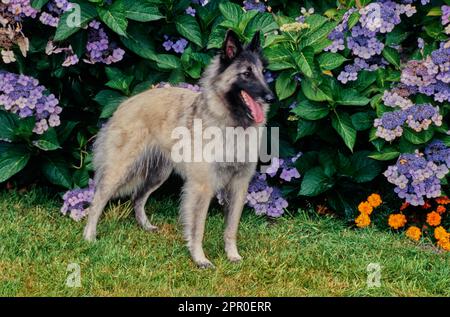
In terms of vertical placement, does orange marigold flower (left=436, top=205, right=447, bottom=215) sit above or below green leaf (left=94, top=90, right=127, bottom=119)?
above

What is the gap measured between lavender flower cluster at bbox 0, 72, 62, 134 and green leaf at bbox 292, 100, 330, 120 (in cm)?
180

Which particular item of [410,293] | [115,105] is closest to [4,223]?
[115,105]

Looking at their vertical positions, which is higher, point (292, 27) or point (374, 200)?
point (292, 27)

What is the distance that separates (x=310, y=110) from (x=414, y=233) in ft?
3.77

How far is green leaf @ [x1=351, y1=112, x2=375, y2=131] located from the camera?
5.84m

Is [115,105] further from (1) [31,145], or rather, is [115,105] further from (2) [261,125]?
(2) [261,125]

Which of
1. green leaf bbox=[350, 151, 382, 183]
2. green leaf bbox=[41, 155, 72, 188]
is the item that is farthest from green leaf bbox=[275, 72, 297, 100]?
green leaf bbox=[41, 155, 72, 188]

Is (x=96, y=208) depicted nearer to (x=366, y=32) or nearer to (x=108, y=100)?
(x=108, y=100)

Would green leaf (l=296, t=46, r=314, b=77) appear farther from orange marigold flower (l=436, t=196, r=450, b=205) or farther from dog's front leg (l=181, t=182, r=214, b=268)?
orange marigold flower (l=436, t=196, r=450, b=205)

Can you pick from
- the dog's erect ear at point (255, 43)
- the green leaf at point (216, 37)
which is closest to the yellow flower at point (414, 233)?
the dog's erect ear at point (255, 43)

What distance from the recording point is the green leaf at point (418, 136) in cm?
561

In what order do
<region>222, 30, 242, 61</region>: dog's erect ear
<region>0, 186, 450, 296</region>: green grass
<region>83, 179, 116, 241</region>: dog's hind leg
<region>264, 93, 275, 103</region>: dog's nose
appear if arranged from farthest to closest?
<region>83, 179, 116, 241</region>: dog's hind leg < <region>222, 30, 242, 61</region>: dog's erect ear < <region>264, 93, 275, 103</region>: dog's nose < <region>0, 186, 450, 296</region>: green grass

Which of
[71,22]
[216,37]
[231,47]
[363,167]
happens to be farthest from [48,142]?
[363,167]

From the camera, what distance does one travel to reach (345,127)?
581 centimetres
